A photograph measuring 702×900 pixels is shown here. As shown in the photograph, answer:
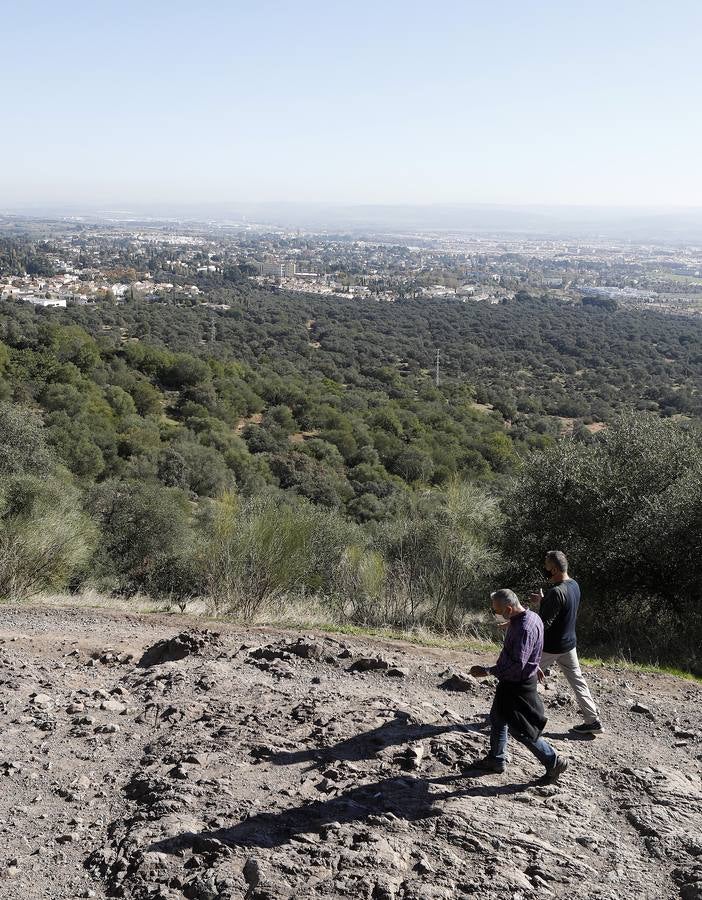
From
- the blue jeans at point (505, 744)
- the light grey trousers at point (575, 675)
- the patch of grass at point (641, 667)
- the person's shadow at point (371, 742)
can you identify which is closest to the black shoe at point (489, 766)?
the blue jeans at point (505, 744)

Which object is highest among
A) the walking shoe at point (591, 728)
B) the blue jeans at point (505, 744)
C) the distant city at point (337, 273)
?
the distant city at point (337, 273)

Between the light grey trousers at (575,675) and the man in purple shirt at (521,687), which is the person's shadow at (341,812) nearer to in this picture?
the man in purple shirt at (521,687)

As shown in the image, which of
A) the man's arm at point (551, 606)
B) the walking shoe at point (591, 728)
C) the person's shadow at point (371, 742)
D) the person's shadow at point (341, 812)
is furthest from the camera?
the walking shoe at point (591, 728)

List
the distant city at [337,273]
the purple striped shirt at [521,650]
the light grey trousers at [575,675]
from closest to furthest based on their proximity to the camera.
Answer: the purple striped shirt at [521,650], the light grey trousers at [575,675], the distant city at [337,273]

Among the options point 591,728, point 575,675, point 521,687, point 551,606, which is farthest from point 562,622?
point 591,728

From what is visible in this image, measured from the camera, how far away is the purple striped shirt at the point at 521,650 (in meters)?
4.17

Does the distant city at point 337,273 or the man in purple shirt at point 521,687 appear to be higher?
the distant city at point 337,273

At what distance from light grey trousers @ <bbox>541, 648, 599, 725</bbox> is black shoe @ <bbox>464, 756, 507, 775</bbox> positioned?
0.81 m

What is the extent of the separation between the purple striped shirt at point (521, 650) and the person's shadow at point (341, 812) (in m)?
0.71

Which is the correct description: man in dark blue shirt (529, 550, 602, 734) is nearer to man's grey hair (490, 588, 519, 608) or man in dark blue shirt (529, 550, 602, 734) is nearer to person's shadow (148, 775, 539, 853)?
man's grey hair (490, 588, 519, 608)

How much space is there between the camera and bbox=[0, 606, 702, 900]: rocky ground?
11.7 ft

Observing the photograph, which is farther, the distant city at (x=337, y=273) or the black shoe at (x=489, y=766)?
the distant city at (x=337, y=273)

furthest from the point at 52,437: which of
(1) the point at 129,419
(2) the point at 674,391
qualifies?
(2) the point at 674,391

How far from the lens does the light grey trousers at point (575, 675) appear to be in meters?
4.89
